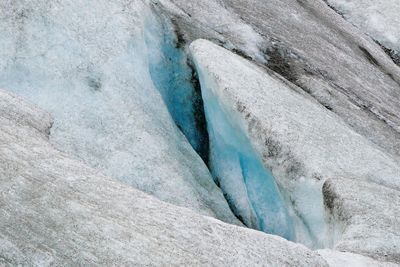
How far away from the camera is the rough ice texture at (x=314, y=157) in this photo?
38.8 feet

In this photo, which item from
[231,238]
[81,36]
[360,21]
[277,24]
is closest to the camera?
[231,238]

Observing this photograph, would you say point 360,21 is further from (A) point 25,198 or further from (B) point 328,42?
(A) point 25,198

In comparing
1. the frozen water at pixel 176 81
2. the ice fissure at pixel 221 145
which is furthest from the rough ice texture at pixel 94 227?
the frozen water at pixel 176 81

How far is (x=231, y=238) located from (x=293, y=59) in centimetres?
932

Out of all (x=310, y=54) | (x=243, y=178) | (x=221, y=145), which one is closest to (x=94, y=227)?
(x=243, y=178)

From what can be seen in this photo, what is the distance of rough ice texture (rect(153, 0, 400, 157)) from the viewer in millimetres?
16359

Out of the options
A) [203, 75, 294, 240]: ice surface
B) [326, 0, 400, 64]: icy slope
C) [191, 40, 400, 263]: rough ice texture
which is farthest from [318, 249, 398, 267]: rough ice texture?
[326, 0, 400, 64]: icy slope

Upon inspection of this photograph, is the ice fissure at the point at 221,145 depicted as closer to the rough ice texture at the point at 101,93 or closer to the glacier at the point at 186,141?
the glacier at the point at 186,141

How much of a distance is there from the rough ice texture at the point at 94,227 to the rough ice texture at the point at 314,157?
7.98 feet

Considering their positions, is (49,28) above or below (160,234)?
below

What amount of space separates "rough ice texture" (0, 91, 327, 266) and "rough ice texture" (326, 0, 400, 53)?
16877mm

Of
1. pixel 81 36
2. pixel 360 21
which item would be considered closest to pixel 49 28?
pixel 81 36

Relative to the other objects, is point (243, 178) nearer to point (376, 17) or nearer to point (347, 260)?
point (347, 260)

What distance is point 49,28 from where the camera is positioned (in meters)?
14.5
